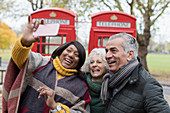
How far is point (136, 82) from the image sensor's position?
162cm

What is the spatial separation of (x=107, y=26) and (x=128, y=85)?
3340 mm

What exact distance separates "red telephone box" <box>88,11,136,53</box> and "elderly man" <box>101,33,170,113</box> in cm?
297

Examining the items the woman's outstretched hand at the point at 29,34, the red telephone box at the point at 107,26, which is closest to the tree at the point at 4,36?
the red telephone box at the point at 107,26

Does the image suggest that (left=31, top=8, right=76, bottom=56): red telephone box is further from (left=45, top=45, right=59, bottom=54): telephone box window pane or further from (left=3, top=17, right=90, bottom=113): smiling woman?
(left=3, top=17, right=90, bottom=113): smiling woman

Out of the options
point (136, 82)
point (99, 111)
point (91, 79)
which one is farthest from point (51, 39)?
point (136, 82)

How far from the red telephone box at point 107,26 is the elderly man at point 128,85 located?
2.97 metres

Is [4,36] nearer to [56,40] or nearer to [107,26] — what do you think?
[56,40]

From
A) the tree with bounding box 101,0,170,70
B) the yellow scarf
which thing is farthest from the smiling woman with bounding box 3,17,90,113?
the tree with bounding box 101,0,170,70

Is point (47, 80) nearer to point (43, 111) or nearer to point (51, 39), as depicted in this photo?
point (43, 111)

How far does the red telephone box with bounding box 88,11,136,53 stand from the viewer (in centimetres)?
472

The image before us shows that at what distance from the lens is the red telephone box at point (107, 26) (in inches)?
186

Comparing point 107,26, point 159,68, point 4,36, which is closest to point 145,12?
point 107,26

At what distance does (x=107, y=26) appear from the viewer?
189 inches

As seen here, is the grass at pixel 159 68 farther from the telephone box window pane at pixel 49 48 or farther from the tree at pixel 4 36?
the telephone box window pane at pixel 49 48
